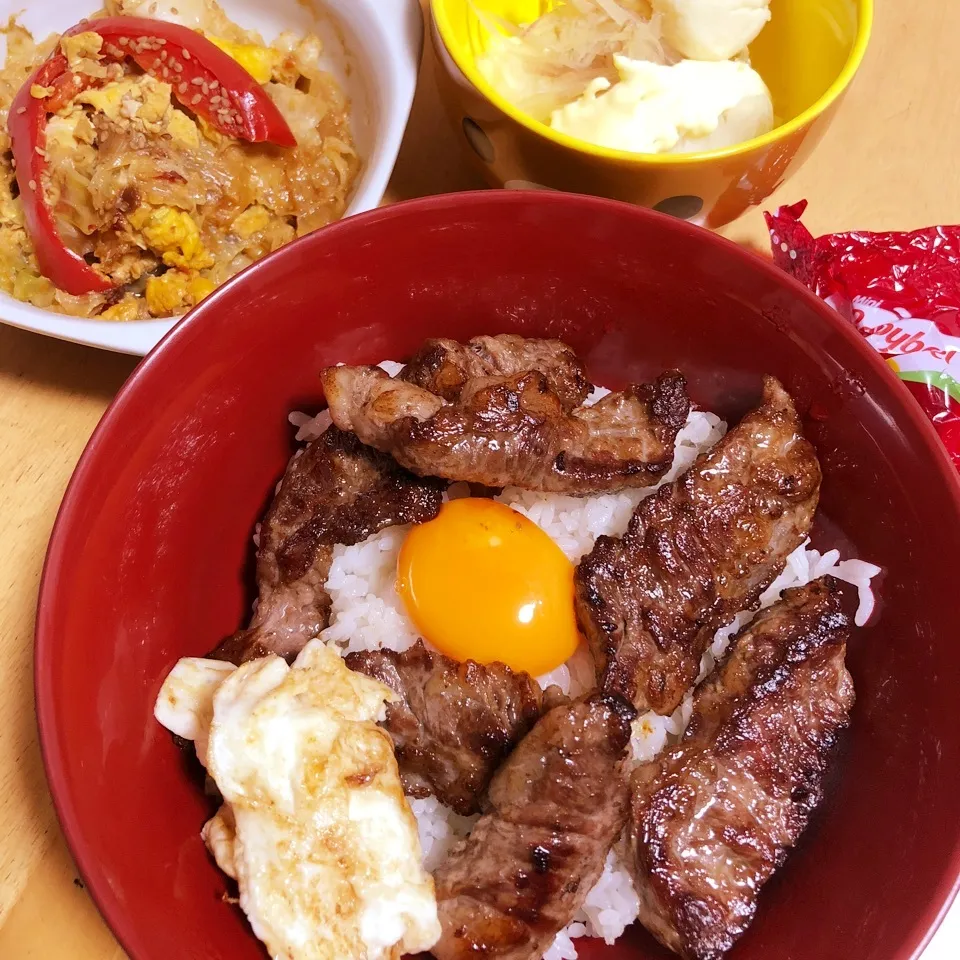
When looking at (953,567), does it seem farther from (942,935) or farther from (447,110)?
(447,110)

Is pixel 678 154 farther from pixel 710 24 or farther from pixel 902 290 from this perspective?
pixel 902 290

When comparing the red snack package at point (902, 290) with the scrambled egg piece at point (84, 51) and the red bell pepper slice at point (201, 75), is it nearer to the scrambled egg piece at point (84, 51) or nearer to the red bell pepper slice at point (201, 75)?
the red bell pepper slice at point (201, 75)

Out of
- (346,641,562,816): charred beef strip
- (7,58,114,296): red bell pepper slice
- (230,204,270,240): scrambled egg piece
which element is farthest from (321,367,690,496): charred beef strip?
(7,58,114,296): red bell pepper slice

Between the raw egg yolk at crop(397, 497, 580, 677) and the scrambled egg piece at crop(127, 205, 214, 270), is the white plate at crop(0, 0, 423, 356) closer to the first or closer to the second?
the scrambled egg piece at crop(127, 205, 214, 270)

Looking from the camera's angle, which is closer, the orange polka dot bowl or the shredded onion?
the orange polka dot bowl

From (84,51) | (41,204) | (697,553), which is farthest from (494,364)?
(84,51)

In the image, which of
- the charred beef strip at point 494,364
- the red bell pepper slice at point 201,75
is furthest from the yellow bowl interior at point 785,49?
the red bell pepper slice at point 201,75
